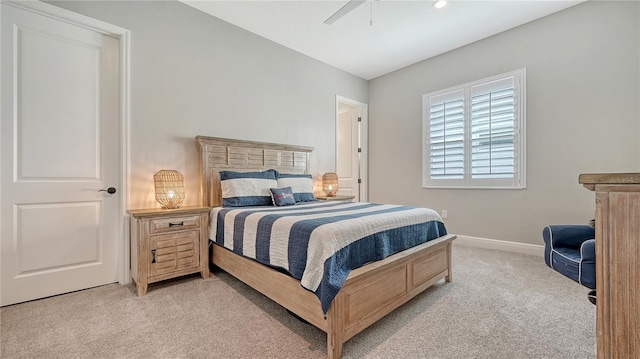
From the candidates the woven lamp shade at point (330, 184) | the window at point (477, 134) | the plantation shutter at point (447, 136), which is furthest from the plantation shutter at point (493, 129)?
the woven lamp shade at point (330, 184)

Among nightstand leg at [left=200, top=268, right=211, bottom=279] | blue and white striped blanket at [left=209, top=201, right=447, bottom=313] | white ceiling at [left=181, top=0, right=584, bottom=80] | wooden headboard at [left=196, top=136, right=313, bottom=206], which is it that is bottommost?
nightstand leg at [left=200, top=268, right=211, bottom=279]

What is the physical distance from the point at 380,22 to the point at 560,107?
2.36 m

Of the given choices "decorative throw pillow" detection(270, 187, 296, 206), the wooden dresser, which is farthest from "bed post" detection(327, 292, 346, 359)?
"decorative throw pillow" detection(270, 187, 296, 206)

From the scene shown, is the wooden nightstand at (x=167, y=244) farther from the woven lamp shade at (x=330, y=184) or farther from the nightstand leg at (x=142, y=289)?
the woven lamp shade at (x=330, y=184)

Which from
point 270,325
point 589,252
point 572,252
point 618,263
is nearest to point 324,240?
point 270,325

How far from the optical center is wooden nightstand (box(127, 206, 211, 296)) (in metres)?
2.25

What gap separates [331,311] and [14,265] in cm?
258

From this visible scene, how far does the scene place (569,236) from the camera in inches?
61.7

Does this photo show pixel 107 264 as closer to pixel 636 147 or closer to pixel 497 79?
pixel 497 79

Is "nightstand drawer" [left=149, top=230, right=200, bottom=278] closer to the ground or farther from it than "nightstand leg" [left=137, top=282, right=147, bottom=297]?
farther from it

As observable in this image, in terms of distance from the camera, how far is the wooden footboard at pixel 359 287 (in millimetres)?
1464

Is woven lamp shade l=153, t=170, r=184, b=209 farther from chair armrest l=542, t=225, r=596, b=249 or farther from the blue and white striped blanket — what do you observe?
chair armrest l=542, t=225, r=596, b=249

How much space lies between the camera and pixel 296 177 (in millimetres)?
3496

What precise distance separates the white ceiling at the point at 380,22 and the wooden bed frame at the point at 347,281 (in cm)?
155
